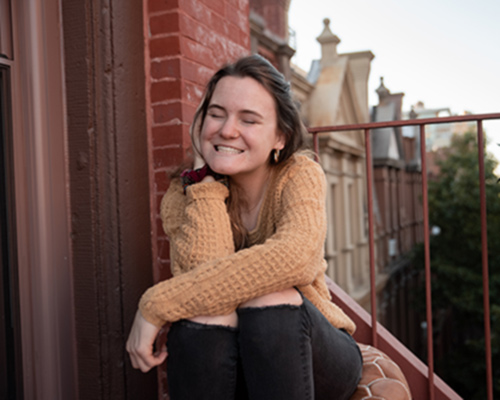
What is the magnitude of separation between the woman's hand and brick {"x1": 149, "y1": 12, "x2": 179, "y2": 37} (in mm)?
1359

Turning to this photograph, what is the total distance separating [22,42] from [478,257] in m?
20.6

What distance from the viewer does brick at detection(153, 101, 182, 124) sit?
2156 mm

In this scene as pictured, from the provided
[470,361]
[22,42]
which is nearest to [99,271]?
[22,42]

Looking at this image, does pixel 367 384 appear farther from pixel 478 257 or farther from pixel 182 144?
pixel 478 257

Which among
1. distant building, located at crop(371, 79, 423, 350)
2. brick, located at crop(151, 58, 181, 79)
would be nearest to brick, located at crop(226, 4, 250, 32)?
brick, located at crop(151, 58, 181, 79)

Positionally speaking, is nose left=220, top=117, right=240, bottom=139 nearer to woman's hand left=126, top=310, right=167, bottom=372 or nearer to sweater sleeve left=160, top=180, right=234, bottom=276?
sweater sleeve left=160, top=180, right=234, bottom=276

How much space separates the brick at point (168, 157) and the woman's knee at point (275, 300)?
953 millimetres

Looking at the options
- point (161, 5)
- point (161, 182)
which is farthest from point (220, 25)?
point (161, 182)

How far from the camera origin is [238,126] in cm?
166

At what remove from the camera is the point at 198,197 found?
5.35ft

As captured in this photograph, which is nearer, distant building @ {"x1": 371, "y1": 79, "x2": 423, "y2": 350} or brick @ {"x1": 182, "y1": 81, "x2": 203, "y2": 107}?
brick @ {"x1": 182, "y1": 81, "x2": 203, "y2": 107}

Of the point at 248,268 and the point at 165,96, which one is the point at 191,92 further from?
the point at 248,268

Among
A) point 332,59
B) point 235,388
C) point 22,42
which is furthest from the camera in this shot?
point 332,59

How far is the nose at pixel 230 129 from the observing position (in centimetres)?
163
